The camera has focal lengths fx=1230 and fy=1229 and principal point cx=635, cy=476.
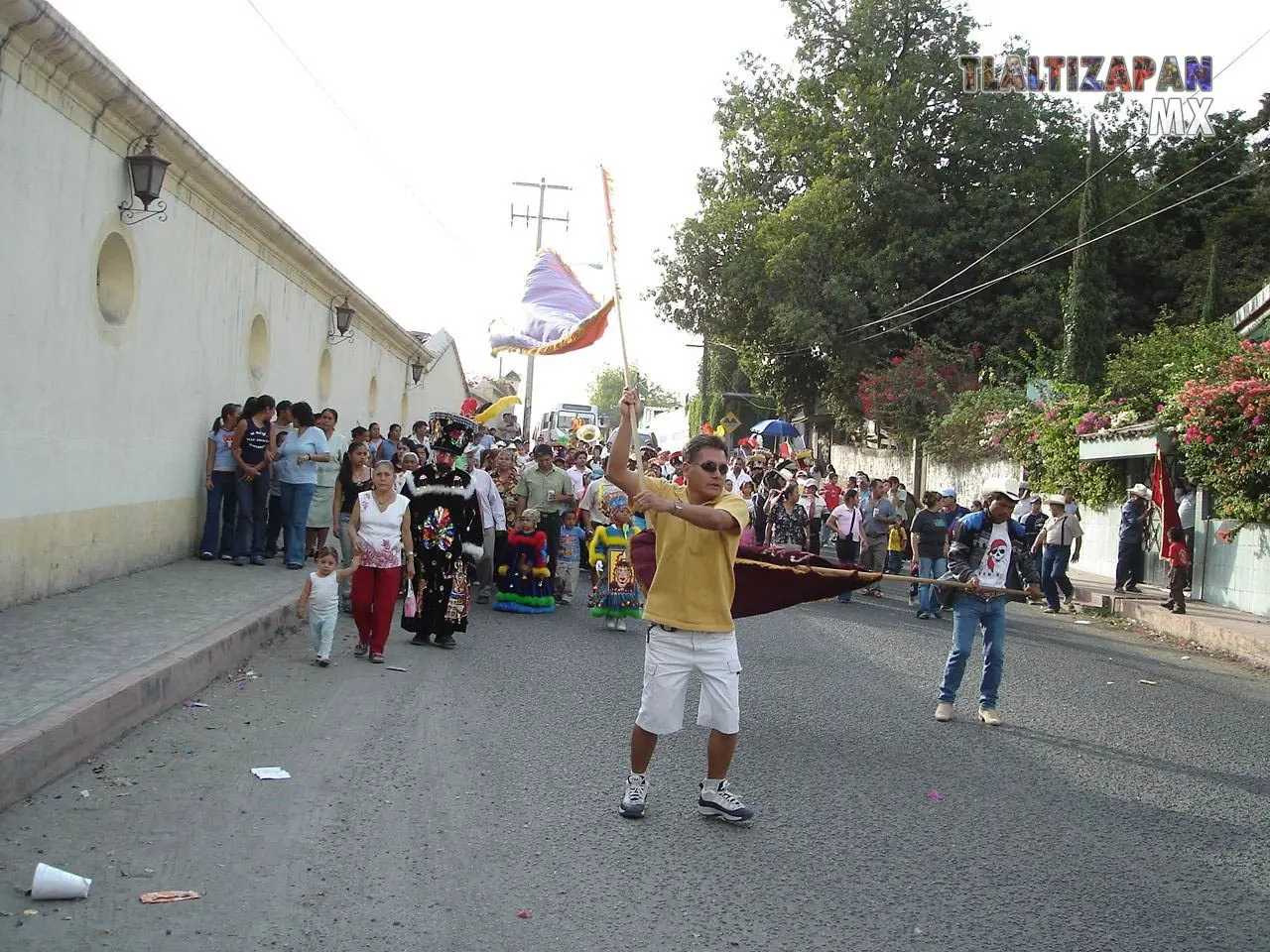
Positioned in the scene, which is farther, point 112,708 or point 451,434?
point 451,434

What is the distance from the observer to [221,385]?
47.9 ft

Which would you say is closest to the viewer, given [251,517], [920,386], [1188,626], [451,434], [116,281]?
[451,434]

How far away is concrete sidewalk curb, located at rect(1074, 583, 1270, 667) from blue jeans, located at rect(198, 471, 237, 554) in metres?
11.0

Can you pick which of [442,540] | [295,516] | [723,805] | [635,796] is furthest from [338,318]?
[723,805]

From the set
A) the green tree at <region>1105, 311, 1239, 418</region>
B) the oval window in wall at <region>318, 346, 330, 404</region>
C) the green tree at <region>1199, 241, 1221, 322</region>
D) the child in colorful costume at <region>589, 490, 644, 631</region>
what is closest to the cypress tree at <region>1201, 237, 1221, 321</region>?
the green tree at <region>1199, 241, 1221, 322</region>

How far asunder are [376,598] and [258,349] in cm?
844

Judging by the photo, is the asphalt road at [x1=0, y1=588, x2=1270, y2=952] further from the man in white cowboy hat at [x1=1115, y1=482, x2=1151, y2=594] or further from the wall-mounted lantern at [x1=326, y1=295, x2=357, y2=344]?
the wall-mounted lantern at [x1=326, y1=295, x2=357, y2=344]

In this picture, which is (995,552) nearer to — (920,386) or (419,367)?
(419,367)

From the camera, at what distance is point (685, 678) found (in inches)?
221

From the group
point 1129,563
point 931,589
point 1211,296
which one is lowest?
point 931,589

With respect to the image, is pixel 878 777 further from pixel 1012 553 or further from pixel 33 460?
pixel 33 460

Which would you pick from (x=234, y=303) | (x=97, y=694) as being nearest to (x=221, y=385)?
(x=234, y=303)

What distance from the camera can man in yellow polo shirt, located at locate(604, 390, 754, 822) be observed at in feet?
18.2

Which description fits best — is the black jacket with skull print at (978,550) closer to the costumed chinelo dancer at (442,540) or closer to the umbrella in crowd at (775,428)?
the costumed chinelo dancer at (442,540)
